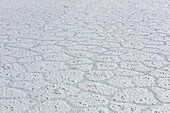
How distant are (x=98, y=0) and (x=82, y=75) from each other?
6647mm

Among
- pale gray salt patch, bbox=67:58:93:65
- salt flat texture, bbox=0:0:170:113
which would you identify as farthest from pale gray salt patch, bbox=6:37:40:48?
pale gray salt patch, bbox=67:58:93:65

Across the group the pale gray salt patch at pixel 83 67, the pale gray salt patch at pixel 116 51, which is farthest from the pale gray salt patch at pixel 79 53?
the pale gray salt patch at pixel 83 67

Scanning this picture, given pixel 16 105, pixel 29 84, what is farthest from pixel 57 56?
pixel 16 105

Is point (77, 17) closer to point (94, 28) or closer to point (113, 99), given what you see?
point (94, 28)

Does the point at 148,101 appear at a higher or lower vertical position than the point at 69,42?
lower

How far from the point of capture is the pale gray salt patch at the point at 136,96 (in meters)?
3.13

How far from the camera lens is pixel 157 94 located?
328cm

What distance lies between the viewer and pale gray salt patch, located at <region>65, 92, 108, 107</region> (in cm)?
306

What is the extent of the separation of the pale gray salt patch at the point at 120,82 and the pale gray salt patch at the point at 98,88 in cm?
10

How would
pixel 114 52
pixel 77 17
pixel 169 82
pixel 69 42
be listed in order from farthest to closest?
pixel 77 17, pixel 69 42, pixel 114 52, pixel 169 82

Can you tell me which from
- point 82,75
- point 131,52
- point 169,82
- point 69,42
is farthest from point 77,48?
point 169,82

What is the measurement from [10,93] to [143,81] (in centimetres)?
142

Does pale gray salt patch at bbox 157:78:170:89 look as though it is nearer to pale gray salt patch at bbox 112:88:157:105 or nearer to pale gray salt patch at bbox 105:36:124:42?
pale gray salt patch at bbox 112:88:157:105

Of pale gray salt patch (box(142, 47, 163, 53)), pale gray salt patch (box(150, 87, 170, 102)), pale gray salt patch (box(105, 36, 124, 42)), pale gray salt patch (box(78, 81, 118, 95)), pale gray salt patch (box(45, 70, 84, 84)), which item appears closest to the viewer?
pale gray salt patch (box(150, 87, 170, 102))
